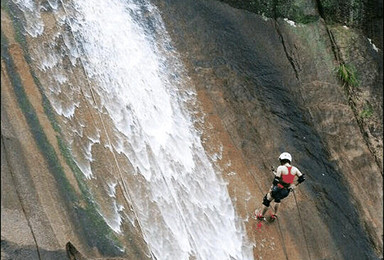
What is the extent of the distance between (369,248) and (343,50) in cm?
435

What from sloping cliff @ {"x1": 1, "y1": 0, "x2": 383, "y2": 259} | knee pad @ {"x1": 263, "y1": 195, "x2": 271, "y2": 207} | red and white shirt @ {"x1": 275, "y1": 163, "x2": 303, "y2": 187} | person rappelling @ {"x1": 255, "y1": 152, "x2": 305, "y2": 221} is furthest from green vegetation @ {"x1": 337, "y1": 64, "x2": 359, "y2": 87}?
knee pad @ {"x1": 263, "y1": 195, "x2": 271, "y2": 207}

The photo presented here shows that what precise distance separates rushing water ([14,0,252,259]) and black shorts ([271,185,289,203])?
1.04 m

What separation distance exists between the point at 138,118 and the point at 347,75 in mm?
4756

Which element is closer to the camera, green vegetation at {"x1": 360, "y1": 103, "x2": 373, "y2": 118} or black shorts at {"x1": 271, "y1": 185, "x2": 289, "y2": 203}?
black shorts at {"x1": 271, "y1": 185, "x2": 289, "y2": 203}

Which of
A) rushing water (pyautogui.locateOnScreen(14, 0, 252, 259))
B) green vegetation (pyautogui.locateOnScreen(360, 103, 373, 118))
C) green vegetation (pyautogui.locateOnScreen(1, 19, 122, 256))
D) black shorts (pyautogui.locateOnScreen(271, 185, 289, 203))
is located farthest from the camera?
green vegetation (pyautogui.locateOnScreen(360, 103, 373, 118))

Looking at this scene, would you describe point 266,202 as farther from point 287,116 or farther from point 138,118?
point 138,118

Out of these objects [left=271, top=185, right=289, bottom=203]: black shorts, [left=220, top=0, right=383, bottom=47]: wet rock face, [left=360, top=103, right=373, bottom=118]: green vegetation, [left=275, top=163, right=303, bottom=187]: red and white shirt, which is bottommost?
[left=271, top=185, right=289, bottom=203]: black shorts

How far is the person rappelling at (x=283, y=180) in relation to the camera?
9797 millimetres

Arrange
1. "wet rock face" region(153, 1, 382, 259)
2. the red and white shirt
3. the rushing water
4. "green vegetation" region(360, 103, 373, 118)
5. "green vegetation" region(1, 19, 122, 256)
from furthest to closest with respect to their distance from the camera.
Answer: "green vegetation" region(360, 103, 373, 118) → "wet rock face" region(153, 1, 382, 259) → the red and white shirt → the rushing water → "green vegetation" region(1, 19, 122, 256)

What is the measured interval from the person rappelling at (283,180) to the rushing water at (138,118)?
3.18 feet

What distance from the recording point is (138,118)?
34.7 feet

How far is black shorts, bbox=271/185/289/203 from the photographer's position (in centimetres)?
1008

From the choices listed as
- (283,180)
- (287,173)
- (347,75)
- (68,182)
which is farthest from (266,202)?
(68,182)

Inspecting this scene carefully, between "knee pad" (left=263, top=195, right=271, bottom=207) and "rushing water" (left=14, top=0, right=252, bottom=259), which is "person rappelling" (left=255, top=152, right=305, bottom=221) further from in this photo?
"rushing water" (left=14, top=0, right=252, bottom=259)
